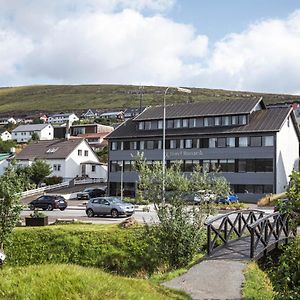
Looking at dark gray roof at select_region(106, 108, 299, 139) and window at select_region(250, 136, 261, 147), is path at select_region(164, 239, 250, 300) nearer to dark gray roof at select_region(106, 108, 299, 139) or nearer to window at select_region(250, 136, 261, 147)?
window at select_region(250, 136, 261, 147)

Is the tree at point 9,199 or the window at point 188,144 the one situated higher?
the window at point 188,144

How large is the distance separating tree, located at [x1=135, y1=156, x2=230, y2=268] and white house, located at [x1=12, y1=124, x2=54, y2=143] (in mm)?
110984

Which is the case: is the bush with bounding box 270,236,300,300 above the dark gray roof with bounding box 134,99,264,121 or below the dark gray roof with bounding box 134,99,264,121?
below

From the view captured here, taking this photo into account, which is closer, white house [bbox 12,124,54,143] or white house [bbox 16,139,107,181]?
white house [bbox 16,139,107,181]

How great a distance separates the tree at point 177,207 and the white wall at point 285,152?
122 feet

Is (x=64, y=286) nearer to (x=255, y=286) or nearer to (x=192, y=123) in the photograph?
(x=255, y=286)

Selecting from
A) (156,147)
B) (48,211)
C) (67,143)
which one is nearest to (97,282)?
(48,211)

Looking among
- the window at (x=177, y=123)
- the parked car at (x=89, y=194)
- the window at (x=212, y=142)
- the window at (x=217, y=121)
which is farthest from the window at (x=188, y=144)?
the parked car at (x=89, y=194)

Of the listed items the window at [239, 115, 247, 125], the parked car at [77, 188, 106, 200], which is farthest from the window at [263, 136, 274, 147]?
the parked car at [77, 188, 106, 200]

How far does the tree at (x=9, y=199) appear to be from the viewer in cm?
1837

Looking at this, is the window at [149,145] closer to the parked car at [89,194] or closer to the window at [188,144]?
the window at [188,144]

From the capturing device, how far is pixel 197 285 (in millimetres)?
13047

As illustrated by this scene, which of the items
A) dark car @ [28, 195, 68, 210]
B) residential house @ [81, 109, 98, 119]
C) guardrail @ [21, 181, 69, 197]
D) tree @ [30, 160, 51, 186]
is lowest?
dark car @ [28, 195, 68, 210]

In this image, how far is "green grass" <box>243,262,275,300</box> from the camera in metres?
11.8
